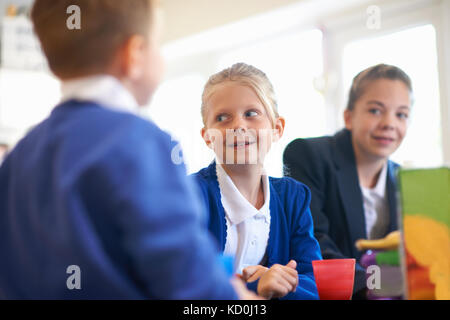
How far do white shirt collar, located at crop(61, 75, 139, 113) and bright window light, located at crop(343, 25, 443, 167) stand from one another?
0.41m

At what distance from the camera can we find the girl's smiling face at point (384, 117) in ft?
2.30

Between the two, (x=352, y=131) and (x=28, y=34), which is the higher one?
(x=28, y=34)

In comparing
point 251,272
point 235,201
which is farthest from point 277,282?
point 235,201

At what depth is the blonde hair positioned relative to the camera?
2.10 feet

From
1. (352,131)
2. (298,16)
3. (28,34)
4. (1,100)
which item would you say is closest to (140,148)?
(352,131)

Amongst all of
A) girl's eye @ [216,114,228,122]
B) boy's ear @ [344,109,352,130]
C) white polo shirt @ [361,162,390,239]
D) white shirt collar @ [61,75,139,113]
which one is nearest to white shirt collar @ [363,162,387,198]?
white polo shirt @ [361,162,390,239]

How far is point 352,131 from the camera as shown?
2.49ft

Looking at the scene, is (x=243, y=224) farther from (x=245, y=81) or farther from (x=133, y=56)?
(x=133, y=56)

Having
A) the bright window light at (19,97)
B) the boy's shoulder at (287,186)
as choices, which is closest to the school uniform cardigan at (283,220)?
the boy's shoulder at (287,186)

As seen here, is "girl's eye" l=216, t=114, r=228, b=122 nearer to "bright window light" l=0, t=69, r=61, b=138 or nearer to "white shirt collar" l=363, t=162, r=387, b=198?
"white shirt collar" l=363, t=162, r=387, b=198

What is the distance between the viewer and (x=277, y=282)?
Result: 55 cm

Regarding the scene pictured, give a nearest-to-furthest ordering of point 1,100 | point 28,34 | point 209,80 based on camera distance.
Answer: point 209,80, point 1,100, point 28,34
